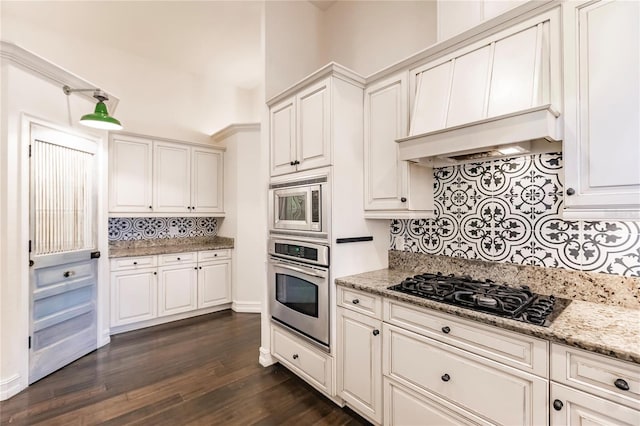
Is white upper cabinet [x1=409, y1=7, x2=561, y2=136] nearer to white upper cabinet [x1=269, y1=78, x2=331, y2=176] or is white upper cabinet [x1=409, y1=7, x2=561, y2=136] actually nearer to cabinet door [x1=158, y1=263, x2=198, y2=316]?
white upper cabinet [x1=269, y1=78, x2=331, y2=176]

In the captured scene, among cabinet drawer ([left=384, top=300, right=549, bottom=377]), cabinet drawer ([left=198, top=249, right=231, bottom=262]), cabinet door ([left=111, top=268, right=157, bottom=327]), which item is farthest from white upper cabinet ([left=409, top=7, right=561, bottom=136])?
cabinet door ([left=111, top=268, right=157, bottom=327])

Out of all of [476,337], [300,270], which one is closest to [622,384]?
[476,337]

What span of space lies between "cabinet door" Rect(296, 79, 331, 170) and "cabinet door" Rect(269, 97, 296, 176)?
0.08 m

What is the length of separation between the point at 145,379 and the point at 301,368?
1326mm

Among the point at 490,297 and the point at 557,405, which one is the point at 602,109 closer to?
the point at 490,297

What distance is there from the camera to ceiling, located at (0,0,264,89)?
10.2ft

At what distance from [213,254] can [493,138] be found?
364 cm

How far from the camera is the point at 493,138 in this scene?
150 centimetres

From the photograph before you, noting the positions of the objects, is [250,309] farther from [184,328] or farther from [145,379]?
[145,379]

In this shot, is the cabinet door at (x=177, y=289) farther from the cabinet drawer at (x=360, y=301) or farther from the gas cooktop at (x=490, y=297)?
the gas cooktop at (x=490, y=297)

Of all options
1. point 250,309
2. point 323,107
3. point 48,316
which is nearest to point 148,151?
point 48,316

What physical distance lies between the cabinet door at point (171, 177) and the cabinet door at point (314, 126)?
8.01ft

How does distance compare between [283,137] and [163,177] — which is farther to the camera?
[163,177]

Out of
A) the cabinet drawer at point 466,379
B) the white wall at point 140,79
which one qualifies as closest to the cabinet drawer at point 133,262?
the white wall at point 140,79
